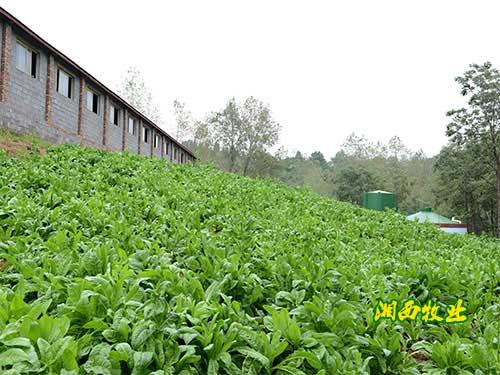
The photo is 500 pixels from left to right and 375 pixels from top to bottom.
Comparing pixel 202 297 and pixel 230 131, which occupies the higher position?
pixel 230 131

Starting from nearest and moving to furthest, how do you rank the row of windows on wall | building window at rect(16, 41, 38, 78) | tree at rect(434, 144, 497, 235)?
building window at rect(16, 41, 38, 78) < the row of windows on wall < tree at rect(434, 144, 497, 235)

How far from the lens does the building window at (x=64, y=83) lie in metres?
12.8

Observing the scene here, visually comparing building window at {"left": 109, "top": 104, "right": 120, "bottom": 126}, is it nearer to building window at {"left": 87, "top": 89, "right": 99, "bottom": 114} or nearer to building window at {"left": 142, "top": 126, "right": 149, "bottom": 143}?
building window at {"left": 87, "top": 89, "right": 99, "bottom": 114}

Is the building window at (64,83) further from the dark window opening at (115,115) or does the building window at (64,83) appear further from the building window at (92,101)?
the dark window opening at (115,115)

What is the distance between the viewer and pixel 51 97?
39.3 feet

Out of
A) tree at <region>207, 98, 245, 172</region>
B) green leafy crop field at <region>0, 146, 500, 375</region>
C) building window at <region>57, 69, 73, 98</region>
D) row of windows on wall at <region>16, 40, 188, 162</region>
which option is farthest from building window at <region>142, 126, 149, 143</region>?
green leafy crop field at <region>0, 146, 500, 375</region>

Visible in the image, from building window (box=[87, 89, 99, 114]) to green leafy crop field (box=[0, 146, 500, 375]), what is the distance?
10769mm

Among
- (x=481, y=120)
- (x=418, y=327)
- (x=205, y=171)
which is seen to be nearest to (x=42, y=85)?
(x=205, y=171)

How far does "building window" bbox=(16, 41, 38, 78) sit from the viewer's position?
1073 cm

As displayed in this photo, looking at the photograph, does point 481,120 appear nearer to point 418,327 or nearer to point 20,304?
point 418,327

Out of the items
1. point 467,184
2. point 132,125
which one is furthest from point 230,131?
point 467,184

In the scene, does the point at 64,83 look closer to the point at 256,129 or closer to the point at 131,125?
the point at 131,125

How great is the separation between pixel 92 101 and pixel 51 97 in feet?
11.3

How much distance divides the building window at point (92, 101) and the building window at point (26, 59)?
342cm
